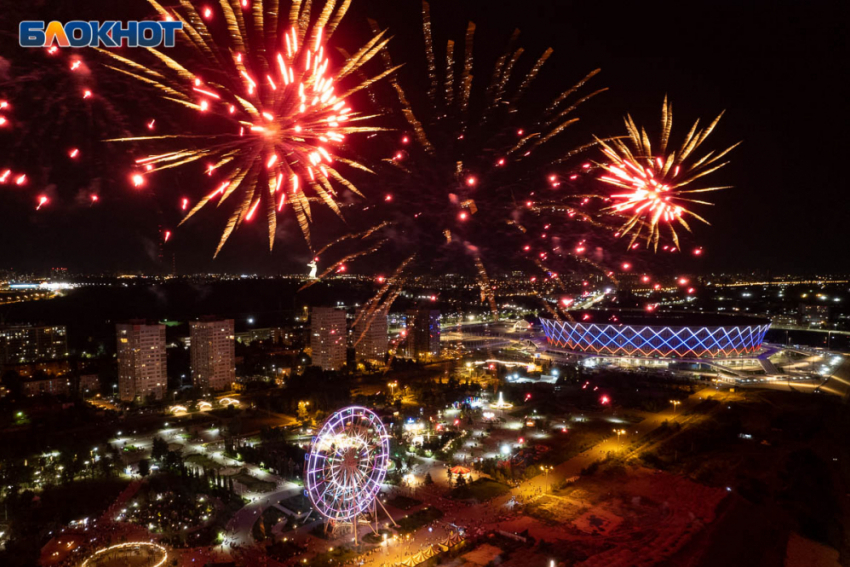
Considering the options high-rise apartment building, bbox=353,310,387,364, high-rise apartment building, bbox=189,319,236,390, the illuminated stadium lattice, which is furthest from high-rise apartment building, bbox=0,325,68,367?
the illuminated stadium lattice

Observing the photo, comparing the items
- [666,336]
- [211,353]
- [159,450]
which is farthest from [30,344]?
[666,336]

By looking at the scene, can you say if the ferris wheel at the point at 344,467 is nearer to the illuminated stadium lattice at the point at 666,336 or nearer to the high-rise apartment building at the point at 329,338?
the high-rise apartment building at the point at 329,338

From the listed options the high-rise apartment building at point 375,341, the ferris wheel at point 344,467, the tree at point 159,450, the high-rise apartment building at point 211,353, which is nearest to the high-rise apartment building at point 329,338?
the high-rise apartment building at point 375,341

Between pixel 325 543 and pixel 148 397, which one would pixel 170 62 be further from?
pixel 148 397

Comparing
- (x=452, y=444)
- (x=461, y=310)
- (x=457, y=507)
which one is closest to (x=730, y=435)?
(x=452, y=444)

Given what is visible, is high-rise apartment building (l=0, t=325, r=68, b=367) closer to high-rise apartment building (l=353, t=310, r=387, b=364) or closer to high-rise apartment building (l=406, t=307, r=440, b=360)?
high-rise apartment building (l=353, t=310, r=387, b=364)
